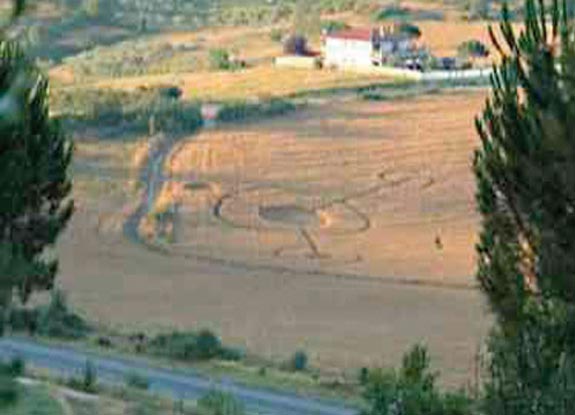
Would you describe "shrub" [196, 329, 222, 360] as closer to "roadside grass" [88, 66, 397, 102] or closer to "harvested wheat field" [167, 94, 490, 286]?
"harvested wheat field" [167, 94, 490, 286]

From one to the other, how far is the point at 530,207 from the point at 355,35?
268 ft

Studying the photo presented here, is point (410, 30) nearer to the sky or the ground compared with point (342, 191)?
nearer to the sky

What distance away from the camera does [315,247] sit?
46.8 m

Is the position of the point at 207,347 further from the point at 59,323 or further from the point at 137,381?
the point at 137,381

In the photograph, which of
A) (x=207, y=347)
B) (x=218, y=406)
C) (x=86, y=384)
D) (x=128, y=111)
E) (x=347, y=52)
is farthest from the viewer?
(x=347, y=52)

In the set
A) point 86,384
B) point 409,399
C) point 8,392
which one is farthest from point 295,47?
point 8,392

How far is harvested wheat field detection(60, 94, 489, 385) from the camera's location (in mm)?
34469

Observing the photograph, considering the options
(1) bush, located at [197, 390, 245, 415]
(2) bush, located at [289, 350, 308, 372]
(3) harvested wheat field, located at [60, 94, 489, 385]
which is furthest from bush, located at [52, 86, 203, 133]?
(1) bush, located at [197, 390, 245, 415]

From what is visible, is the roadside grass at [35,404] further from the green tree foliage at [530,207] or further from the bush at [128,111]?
the bush at [128,111]

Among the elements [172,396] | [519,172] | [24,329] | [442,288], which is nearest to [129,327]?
[24,329]

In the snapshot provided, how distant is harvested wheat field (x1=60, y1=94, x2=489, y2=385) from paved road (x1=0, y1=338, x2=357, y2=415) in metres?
5.18

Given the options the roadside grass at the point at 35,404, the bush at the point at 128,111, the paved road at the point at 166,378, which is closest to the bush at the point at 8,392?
the roadside grass at the point at 35,404

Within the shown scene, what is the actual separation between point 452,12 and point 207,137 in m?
56.6

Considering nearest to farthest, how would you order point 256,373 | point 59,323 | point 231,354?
point 256,373, point 231,354, point 59,323
